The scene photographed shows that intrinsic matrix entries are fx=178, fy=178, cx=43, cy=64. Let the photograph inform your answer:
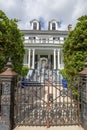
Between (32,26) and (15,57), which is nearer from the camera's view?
(15,57)

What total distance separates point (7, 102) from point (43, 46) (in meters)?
22.7

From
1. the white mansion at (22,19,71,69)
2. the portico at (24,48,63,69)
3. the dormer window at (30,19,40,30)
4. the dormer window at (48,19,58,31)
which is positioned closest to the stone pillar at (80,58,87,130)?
the white mansion at (22,19,71,69)

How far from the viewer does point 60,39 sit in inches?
1223

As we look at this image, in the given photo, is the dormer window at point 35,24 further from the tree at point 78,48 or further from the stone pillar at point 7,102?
the stone pillar at point 7,102

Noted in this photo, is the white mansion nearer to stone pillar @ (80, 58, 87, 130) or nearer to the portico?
the portico

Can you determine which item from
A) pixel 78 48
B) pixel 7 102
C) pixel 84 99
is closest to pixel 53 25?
pixel 78 48

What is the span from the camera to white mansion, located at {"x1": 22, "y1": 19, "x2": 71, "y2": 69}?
2839 centimetres

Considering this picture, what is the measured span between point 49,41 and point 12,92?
916 inches

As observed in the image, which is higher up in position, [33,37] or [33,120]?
[33,37]

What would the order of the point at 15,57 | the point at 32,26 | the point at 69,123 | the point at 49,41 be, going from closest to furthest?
the point at 69,123 → the point at 15,57 → the point at 49,41 → the point at 32,26


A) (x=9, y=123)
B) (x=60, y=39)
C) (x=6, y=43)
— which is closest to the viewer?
(x=9, y=123)

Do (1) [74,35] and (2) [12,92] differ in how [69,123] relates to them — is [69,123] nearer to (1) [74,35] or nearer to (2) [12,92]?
(2) [12,92]

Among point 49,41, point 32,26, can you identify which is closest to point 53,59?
point 49,41

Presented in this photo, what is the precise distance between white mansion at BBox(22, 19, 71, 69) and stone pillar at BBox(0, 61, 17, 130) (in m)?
20.2
